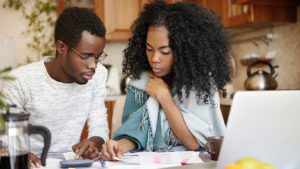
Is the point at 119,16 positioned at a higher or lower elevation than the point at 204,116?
higher

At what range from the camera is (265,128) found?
786 mm

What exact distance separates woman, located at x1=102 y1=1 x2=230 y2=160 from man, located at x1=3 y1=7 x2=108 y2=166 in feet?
0.53

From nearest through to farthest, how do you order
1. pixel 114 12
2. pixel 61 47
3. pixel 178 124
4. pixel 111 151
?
pixel 111 151 < pixel 178 124 < pixel 61 47 < pixel 114 12

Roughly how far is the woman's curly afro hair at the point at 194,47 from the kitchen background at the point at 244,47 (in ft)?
4.06

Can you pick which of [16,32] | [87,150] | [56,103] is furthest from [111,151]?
[16,32]

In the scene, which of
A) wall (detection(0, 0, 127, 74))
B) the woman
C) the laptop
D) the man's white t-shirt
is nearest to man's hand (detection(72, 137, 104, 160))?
the woman

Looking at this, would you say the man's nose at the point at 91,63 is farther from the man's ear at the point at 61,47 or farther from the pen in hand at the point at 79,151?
the pen in hand at the point at 79,151

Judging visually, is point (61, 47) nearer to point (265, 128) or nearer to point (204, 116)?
point (204, 116)

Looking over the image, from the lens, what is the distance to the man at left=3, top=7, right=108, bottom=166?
140 centimetres

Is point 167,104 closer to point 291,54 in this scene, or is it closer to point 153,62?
point 153,62

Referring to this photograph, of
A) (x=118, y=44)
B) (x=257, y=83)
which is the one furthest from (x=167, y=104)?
(x=118, y=44)

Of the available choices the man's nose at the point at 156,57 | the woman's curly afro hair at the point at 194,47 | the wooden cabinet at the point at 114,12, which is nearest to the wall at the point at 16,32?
the wooden cabinet at the point at 114,12

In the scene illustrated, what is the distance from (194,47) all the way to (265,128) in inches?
27.5

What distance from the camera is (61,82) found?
150 centimetres
